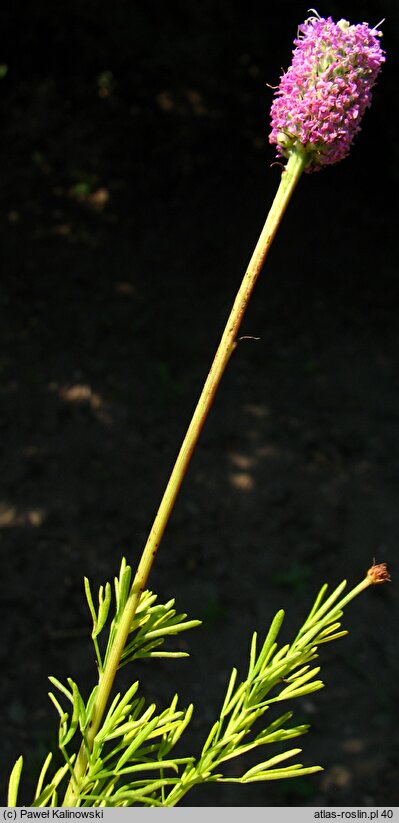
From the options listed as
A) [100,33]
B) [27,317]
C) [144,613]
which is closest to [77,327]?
[27,317]

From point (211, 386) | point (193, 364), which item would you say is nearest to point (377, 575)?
point (211, 386)

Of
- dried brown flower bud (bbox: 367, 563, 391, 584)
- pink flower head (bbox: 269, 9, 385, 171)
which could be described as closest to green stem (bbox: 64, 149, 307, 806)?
pink flower head (bbox: 269, 9, 385, 171)

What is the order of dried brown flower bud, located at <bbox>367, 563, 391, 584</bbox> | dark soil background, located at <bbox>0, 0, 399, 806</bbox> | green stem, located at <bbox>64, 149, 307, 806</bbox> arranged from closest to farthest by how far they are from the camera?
green stem, located at <bbox>64, 149, 307, 806</bbox> → dried brown flower bud, located at <bbox>367, 563, 391, 584</bbox> → dark soil background, located at <bbox>0, 0, 399, 806</bbox>

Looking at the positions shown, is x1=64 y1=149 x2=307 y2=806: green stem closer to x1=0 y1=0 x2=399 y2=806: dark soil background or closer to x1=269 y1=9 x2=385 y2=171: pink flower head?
x1=269 y1=9 x2=385 y2=171: pink flower head

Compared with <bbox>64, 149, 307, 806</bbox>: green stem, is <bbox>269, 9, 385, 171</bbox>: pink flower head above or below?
above

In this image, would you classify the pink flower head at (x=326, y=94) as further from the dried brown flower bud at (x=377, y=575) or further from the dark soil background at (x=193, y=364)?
the dark soil background at (x=193, y=364)

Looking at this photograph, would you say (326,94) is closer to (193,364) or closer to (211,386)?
(211,386)

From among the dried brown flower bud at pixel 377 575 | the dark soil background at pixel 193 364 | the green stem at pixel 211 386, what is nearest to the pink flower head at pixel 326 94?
the green stem at pixel 211 386
